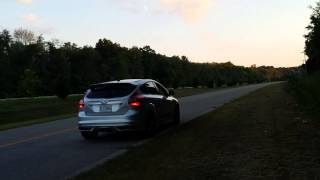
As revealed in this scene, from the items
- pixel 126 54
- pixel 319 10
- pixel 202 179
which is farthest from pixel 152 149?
pixel 126 54

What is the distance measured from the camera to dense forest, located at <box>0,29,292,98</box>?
73.9 m

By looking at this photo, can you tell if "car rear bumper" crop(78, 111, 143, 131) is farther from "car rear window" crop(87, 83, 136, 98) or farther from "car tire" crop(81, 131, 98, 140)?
"car rear window" crop(87, 83, 136, 98)

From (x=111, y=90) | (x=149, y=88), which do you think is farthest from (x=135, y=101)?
(x=149, y=88)

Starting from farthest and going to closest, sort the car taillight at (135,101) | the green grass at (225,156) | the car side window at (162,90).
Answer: the car side window at (162,90) → the car taillight at (135,101) → the green grass at (225,156)

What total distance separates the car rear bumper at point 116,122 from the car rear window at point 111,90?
0.64m

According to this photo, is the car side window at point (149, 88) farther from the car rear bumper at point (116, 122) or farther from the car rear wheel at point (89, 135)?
the car rear wheel at point (89, 135)

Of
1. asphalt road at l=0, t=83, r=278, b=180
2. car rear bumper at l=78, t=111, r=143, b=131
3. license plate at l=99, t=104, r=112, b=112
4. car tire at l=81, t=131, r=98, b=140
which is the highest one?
license plate at l=99, t=104, r=112, b=112

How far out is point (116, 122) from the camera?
55.3 ft

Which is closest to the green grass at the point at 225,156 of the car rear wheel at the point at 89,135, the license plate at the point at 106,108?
the license plate at the point at 106,108

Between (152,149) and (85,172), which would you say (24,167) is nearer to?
(85,172)

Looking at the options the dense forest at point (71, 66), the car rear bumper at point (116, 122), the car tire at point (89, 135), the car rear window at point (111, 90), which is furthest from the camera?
the dense forest at point (71, 66)

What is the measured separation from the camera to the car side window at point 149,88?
1782 cm

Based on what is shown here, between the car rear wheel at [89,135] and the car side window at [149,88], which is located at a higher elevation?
the car side window at [149,88]

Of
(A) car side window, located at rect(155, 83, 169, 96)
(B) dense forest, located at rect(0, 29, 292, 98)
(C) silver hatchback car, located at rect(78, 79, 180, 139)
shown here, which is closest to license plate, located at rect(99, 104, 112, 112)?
(C) silver hatchback car, located at rect(78, 79, 180, 139)
